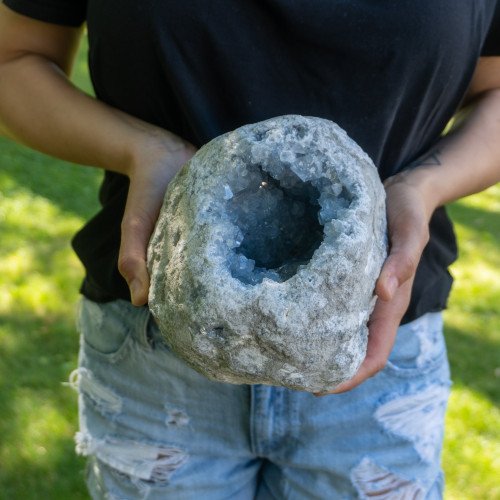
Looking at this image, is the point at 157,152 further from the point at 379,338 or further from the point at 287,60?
the point at 379,338

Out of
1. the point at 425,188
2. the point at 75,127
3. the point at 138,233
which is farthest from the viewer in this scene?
the point at 75,127

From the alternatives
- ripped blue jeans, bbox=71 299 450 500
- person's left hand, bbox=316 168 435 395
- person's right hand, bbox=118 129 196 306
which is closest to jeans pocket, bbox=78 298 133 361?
ripped blue jeans, bbox=71 299 450 500

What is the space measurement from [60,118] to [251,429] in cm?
81

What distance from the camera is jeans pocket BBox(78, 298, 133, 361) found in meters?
1.57

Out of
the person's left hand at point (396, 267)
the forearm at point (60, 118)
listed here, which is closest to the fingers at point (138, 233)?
the forearm at point (60, 118)

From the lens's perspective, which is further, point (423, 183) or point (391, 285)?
point (423, 183)

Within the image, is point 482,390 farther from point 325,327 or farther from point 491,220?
point 325,327

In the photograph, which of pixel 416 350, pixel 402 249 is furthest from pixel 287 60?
pixel 416 350

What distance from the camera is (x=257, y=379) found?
1211 millimetres

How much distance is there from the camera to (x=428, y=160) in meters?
1.55

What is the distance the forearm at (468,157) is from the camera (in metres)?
1.52

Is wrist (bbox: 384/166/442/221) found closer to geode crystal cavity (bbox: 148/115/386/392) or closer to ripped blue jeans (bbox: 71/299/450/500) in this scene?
geode crystal cavity (bbox: 148/115/386/392)

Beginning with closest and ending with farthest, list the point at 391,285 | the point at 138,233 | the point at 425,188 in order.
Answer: the point at 391,285 < the point at 138,233 < the point at 425,188

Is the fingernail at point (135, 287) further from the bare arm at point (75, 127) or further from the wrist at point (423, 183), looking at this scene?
the wrist at point (423, 183)
